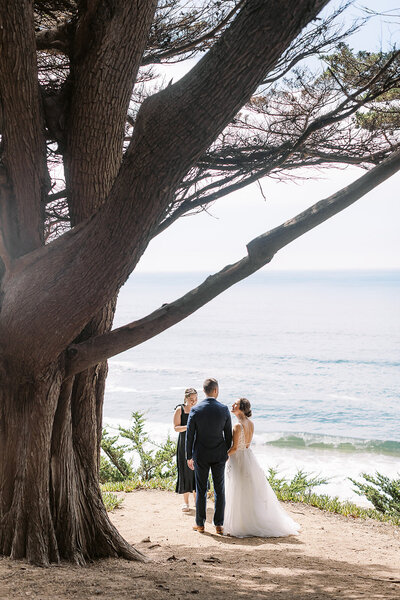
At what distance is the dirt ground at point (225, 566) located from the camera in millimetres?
3594

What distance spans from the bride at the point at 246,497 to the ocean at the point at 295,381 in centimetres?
302

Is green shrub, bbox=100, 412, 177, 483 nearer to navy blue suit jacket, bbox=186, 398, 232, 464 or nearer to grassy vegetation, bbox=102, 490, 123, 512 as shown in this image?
grassy vegetation, bbox=102, 490, 123, 512

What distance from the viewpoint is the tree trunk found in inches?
161

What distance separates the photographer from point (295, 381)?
31.8 m

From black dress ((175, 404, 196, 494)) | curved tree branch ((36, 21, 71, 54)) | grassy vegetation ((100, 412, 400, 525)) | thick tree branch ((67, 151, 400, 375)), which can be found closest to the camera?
thick tree branch ((67, 151, 400, 375))

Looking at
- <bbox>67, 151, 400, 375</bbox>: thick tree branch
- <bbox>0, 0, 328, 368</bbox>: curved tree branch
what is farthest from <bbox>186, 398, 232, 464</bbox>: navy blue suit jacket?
<bbox>0, 0, 328, 368</bbox>: curved tree branch

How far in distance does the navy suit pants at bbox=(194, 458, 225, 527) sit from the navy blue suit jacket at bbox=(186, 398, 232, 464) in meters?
0.07

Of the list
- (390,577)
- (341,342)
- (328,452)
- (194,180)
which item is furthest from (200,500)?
(341,342)

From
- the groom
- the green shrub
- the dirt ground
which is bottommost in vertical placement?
the dirt ground

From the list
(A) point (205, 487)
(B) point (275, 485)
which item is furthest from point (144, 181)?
(B) point (275, 485)

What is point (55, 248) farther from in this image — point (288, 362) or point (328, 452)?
point (288, 362)

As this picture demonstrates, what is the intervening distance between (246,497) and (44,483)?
118 inches

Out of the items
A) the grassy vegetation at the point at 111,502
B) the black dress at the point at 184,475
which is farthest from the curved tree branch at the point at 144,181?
the grassy vegetation at the point at 111,502

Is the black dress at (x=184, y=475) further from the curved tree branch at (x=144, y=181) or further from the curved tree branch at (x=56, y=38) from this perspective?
the curved tree branch at (x=56, y=38)
